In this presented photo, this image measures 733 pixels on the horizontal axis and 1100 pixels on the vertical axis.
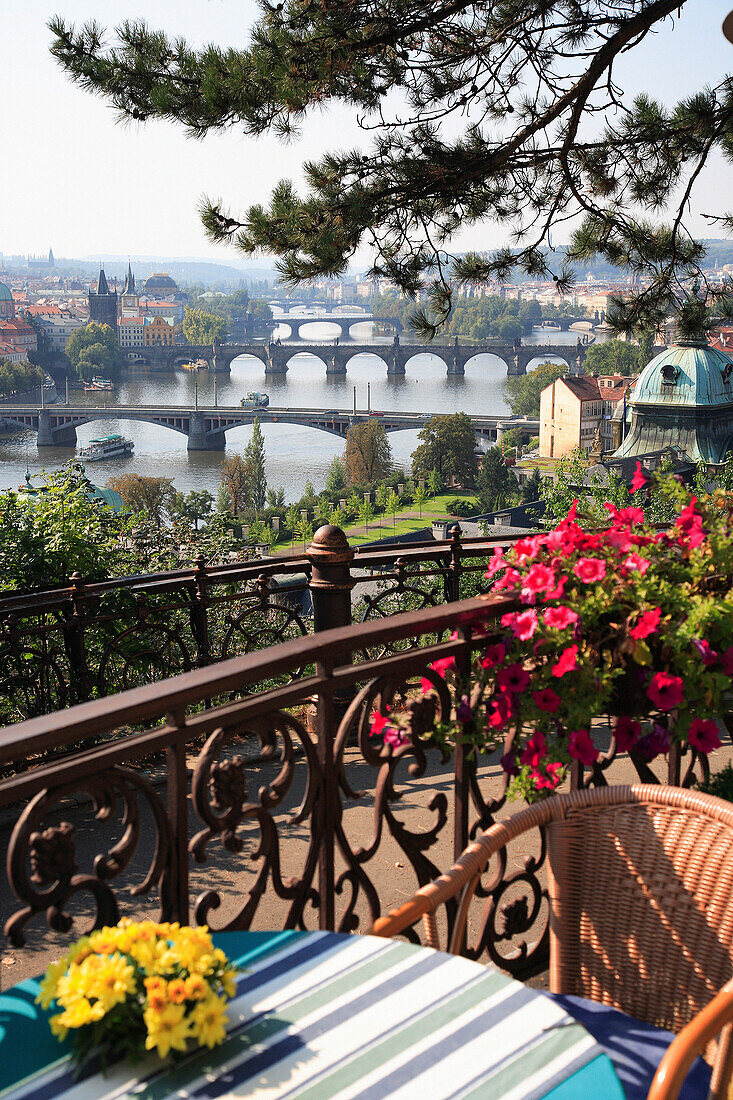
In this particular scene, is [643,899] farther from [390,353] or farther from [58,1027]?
[390,353]

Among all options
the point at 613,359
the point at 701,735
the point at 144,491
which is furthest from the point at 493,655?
the point at 613,359

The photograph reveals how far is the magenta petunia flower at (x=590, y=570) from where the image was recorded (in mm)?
1964

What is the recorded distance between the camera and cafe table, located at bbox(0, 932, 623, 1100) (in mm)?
1102

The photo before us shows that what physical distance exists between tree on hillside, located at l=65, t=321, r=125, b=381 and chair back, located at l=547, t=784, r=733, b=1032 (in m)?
103

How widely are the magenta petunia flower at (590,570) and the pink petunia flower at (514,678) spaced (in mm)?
214

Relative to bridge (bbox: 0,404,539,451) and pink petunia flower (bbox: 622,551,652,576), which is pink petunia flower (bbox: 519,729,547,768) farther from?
bridge (bbox: 0,404,539,451)

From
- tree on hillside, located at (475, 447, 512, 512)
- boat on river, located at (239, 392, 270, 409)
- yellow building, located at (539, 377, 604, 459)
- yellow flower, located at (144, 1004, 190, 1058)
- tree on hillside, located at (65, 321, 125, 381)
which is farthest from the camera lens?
tree on hillside, located at (65, 321, 125, 381)

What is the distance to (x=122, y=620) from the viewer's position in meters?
5.36

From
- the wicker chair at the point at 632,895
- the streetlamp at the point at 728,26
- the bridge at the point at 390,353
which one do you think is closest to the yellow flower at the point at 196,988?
the wicker chair at the point at 632,895

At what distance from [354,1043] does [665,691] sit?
1.05 m

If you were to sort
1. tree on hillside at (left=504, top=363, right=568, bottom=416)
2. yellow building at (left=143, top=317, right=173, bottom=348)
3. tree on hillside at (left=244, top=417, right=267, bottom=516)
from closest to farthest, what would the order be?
1. tree on hillside at (left=244, top=417, right=267, bottom=516)
2. tree on hillside at (left=504, top=363, right=568, bottom=416)
3. yellow building at (left=143, top=317, right=173, bottom=348)

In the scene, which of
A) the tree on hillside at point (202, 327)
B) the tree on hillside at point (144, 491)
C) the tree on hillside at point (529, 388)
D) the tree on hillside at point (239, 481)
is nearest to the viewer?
the tree on hillside at point (144, 491)

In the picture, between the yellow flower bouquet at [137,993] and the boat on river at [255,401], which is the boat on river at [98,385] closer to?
the boat on river at [255,401]

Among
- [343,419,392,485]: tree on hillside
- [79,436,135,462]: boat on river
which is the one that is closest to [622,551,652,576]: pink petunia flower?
[343,419,392,485]: tree on hillside
